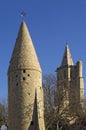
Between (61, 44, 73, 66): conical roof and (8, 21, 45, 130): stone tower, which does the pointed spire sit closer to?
(61, 44, 73, 66): conical roof

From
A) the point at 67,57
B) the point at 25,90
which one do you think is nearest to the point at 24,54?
the point at 25,90

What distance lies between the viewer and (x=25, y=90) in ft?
109

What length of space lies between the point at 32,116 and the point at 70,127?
7068 mm

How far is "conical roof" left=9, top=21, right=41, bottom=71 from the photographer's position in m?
34.4

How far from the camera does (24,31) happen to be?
3597 cm

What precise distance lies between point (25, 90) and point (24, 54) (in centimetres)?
362

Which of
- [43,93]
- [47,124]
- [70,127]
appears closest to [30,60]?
[43,93]

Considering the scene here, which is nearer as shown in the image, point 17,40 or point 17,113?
point 17,113

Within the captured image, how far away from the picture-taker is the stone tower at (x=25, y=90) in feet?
108

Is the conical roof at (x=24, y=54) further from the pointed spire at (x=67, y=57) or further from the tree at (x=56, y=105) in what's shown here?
the pointed spire at (x=67, y=57)

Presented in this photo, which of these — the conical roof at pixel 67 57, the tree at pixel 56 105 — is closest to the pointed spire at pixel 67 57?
the conical roof at pixel 67 57

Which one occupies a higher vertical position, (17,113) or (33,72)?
(33,72)

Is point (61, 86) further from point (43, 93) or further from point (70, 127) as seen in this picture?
point (70, 127)

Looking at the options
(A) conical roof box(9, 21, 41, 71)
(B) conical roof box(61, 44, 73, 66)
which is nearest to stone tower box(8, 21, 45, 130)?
(A) conical roof box(9, 21, 41, 71)
